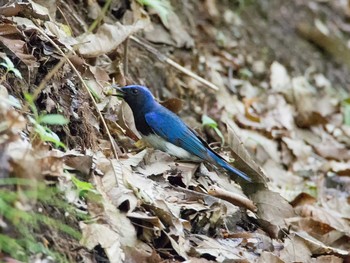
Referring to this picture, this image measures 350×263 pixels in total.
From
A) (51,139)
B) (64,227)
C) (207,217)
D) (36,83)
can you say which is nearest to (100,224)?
(64,227)

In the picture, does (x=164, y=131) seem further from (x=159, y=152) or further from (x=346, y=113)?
(x=346, y=113)

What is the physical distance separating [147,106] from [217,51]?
3.06m

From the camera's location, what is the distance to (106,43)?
572 centimetres

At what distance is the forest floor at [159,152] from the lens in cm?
352

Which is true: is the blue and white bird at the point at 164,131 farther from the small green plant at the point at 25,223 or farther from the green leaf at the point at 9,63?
the small green plant at the point at 25,223

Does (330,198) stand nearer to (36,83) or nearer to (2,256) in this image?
(36,83)

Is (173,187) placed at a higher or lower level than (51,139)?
lower

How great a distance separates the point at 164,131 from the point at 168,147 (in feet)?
0.44

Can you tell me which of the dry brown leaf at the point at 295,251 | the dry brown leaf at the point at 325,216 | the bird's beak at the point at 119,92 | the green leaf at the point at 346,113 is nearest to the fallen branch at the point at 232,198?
the dry brown leaf at the point at 295,251

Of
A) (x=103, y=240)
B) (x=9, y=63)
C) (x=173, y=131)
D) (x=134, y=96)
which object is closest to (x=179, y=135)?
(x=173, y=131)

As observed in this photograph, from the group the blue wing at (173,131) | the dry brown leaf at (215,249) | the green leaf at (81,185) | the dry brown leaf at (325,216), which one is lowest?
the dry brown leaf at (325,216)

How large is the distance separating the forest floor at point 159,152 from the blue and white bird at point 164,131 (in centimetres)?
10

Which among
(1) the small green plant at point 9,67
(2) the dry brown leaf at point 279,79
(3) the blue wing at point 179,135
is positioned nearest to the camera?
(1) the small green plant at point 9,67

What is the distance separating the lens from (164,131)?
5.43 m
